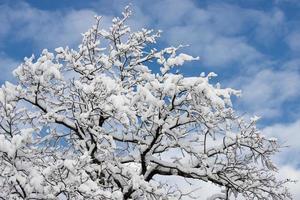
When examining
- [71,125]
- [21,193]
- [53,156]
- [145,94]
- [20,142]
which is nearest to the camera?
[20,142]

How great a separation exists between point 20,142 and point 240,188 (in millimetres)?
6045

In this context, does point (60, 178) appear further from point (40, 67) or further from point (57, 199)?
point (40, 67)

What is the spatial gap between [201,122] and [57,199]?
4.13m

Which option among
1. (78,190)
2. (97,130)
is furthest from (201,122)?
(78,190)

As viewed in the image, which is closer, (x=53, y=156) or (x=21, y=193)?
(x=21, y=193)

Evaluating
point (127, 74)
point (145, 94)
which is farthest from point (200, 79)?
point (127, 74)

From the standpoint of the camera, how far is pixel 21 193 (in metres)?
9.12

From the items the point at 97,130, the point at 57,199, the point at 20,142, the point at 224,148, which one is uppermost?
the point at 224,148

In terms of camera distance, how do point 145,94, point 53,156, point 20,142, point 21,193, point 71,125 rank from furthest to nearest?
point 71,125, point 53,156, point 145,94, point 21,193, point 20,142

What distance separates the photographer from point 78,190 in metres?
8.55

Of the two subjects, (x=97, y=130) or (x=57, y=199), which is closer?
(x=57, y=199)

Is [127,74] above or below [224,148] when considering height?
above

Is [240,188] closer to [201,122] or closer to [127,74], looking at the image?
[201,122]

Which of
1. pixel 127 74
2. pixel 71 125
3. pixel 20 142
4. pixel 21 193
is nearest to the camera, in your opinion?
pixel 20 142
